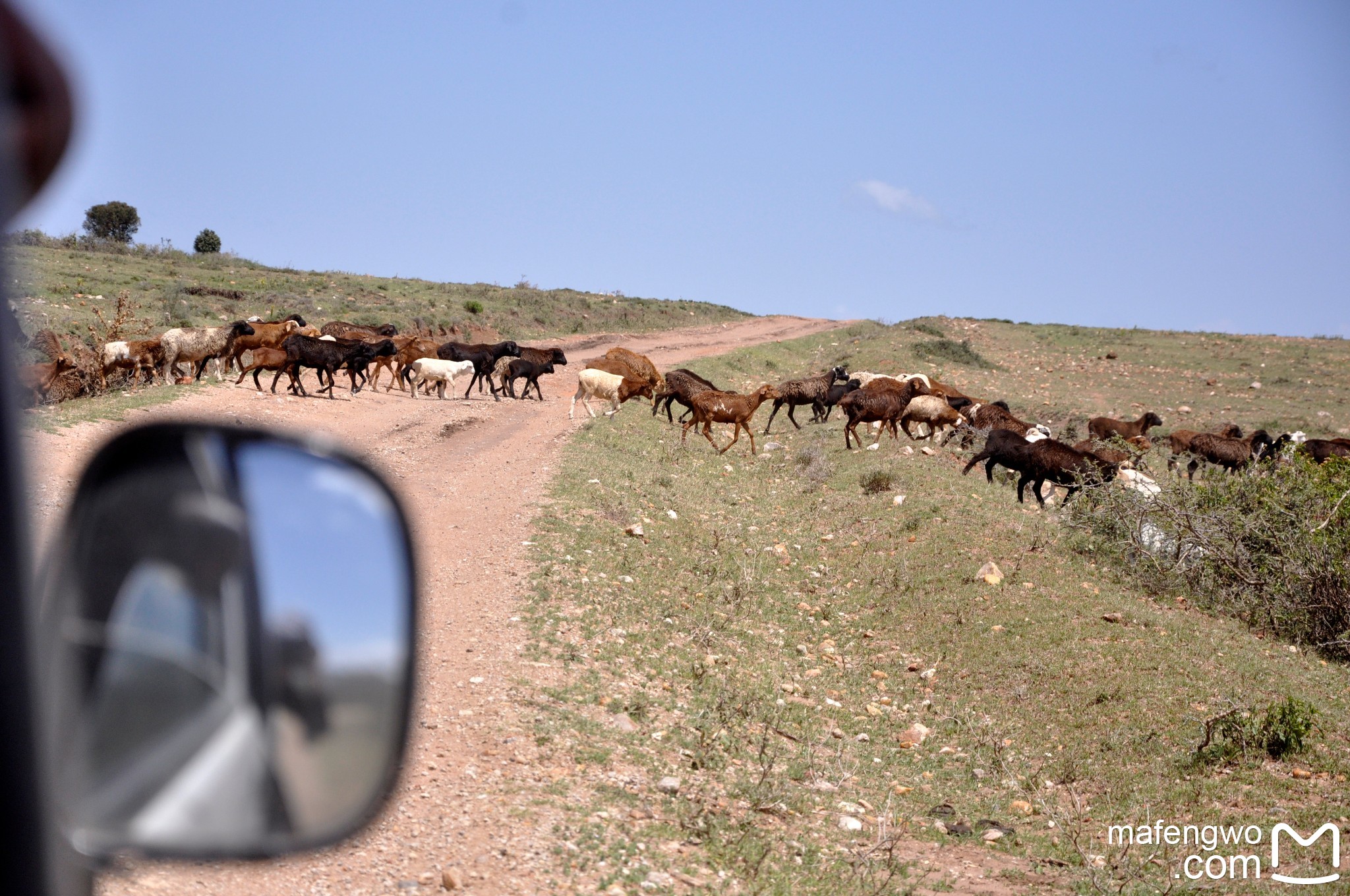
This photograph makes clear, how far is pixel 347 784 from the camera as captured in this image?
1.75 metres

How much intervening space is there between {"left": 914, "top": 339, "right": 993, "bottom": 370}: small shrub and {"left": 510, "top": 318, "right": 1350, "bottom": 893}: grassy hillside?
25.1 metres

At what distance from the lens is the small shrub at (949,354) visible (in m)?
42.2

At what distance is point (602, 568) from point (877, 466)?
8.97 meters

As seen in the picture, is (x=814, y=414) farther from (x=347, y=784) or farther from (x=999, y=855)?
Answer: (x=347, y=784)

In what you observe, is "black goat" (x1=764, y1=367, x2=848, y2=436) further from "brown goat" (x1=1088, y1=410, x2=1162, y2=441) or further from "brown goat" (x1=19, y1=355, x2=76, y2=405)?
"brown goat" (x1=19, y1=355, x2=76, y2=405)

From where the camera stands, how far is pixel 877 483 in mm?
17391

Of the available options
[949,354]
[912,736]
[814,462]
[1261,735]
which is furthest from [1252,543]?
[949,354]

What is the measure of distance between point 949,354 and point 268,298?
2604 centimetres

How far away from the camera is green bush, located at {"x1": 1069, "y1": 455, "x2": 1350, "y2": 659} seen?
12.2 meters

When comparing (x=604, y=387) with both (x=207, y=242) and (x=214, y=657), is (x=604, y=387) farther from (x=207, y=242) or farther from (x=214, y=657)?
(x=207, y=242)

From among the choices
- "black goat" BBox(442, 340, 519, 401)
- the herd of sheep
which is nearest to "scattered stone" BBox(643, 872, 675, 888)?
the herd of sheep

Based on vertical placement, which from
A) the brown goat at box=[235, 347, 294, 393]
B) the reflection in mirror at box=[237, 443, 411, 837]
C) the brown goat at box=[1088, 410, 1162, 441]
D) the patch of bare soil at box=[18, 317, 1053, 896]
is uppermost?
the brown goat at box=[1088, 410, 1162, 441]

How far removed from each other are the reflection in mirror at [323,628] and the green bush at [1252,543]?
12.0m

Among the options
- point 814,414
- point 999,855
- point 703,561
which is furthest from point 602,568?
point 814,414
